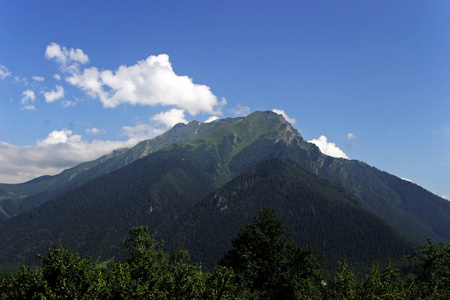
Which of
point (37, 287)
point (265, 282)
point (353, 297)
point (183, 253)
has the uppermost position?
point (353, 297)

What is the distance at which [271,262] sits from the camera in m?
41.9

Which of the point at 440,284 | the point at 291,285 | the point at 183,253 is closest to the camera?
the point at 440,284

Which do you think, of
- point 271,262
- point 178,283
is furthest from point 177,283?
point 271,262

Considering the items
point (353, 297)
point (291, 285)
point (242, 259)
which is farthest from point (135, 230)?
point (353, 297)

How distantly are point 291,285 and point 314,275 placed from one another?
4.82m

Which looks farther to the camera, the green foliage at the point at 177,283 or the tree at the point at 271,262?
the tree at the point at 271,262

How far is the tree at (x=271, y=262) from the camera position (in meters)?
40.1

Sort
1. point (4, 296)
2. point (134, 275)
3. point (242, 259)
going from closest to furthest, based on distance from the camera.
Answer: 1. point (4, 296)
2. point (134, 275)
3. point (242, 259)

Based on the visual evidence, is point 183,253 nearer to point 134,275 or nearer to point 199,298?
point 134,275

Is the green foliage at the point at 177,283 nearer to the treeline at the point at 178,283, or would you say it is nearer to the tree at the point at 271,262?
the treeline at the point at 178,283

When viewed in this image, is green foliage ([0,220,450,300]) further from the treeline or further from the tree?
the tree

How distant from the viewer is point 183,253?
280 feet

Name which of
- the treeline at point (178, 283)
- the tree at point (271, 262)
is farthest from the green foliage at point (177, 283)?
the tree at point (271, 262)

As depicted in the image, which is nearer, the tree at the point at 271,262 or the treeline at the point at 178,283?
the treeline at the point at 178,283
